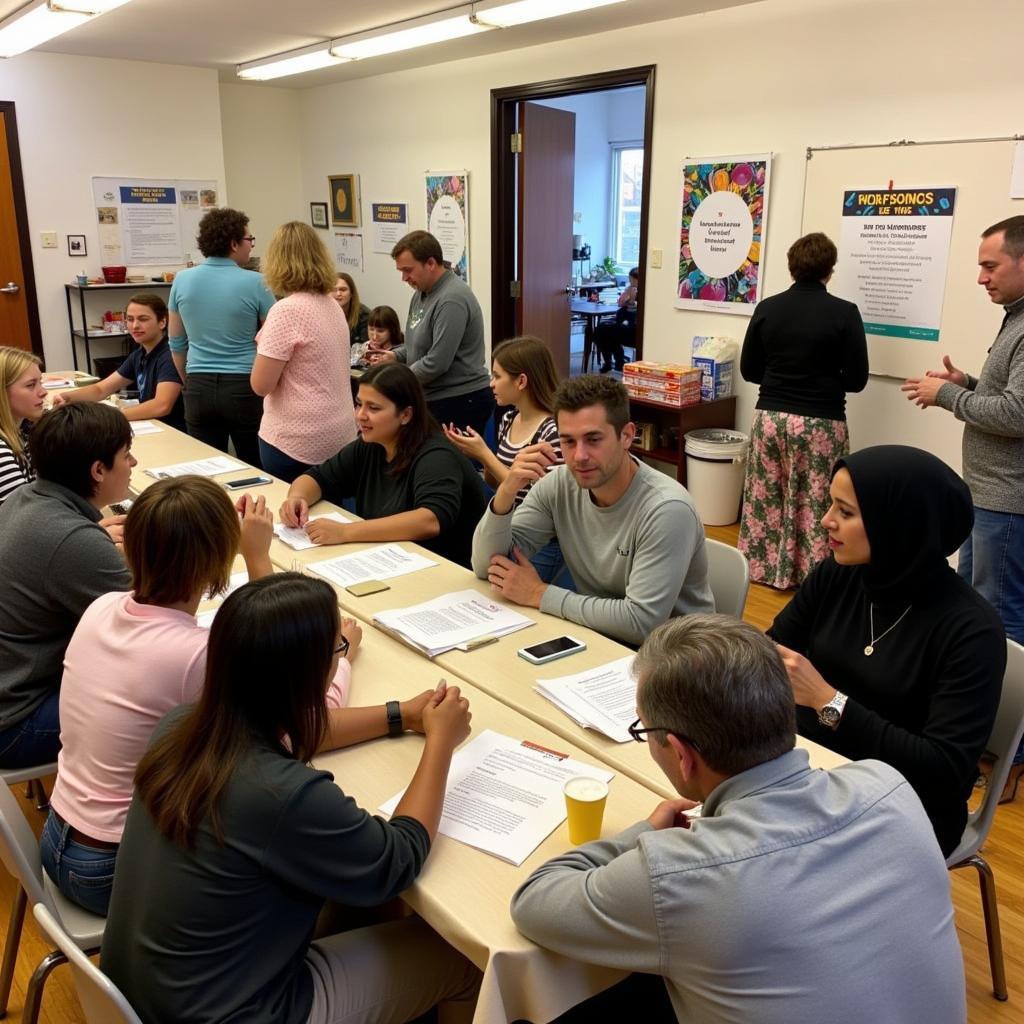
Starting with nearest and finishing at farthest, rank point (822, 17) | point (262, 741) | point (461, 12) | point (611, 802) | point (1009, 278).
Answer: point (262, 741)
point (611, 802)
point (1009, 278)
point (822, 17)
point (461, 12)

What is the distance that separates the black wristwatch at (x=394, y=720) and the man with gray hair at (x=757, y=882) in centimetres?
55

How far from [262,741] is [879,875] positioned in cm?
79

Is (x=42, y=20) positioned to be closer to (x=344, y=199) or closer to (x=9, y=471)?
(x=344, y=199)

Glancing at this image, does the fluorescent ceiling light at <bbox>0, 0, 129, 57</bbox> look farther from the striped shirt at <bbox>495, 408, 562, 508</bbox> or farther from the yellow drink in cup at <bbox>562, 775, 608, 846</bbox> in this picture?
the yellow drink in cup at <bbox>562, 775, 608, 846</bbox>

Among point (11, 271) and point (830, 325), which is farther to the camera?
point (11, 271)

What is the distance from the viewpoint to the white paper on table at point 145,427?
4.12 meters

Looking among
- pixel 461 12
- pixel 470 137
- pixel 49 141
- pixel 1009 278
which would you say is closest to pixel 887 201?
pixel 1009 278

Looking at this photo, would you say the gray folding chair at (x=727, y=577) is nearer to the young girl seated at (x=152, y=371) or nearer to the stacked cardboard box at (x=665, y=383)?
the stacked cardboard box at (x=665, y=383)

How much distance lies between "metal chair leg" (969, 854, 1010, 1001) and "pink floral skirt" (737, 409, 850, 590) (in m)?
2.33

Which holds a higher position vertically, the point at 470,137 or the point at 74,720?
the point at 470,137

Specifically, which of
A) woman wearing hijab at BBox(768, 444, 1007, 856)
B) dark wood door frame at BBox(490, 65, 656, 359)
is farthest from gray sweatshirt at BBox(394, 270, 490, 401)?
woman wearing hijab at BBox(768, 444, 1007, 856)

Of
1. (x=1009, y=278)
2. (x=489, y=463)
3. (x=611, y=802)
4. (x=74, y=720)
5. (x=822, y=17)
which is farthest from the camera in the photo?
(x=822, y=17)

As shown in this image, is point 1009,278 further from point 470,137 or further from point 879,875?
point 470,137

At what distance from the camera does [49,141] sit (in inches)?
268
